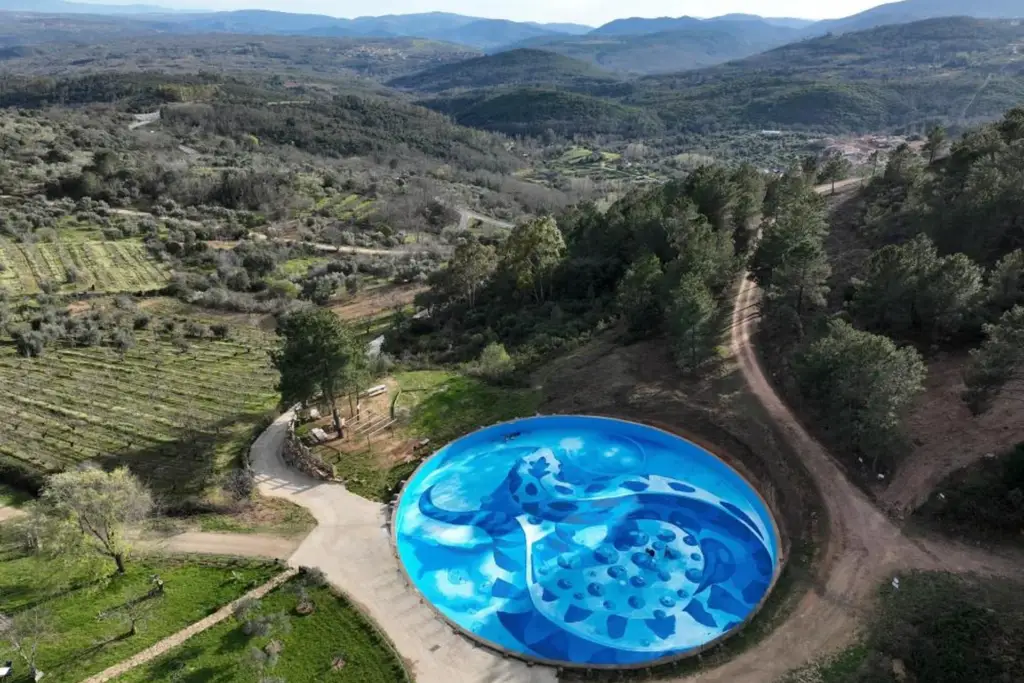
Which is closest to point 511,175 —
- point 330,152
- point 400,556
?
point 330,152

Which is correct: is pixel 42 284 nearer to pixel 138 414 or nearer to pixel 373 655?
pixel 138 414

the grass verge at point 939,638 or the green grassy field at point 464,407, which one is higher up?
the grass verge at point 939,638

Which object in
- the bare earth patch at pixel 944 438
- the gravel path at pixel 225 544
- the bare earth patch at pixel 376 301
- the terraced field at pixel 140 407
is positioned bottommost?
the bare earth patch at pixel 376 301

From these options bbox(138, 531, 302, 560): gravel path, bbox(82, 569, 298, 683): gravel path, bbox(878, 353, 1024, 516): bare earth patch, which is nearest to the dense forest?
bbox(878, 353, 1024, 516): bare earth patch

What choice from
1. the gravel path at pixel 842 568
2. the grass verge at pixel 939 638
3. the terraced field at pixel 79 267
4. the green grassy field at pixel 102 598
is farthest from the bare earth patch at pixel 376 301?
the grass verge at pixel 939 638

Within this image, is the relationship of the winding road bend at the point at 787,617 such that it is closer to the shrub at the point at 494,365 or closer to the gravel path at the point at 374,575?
the gravel path at the point at 374,575

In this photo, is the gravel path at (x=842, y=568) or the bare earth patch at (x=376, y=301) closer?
the gravel path at (x=842, y=568)

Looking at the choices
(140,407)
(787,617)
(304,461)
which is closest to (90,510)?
(304,461)

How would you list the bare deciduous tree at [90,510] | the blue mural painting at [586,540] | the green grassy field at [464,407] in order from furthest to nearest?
the green grassy field at [464,407], the blue mural painting at [586,540], the bare deciduous tree at [90,510]

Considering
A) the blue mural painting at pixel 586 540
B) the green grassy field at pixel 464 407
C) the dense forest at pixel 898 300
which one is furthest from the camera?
the green grassy field at pixel 464 407
